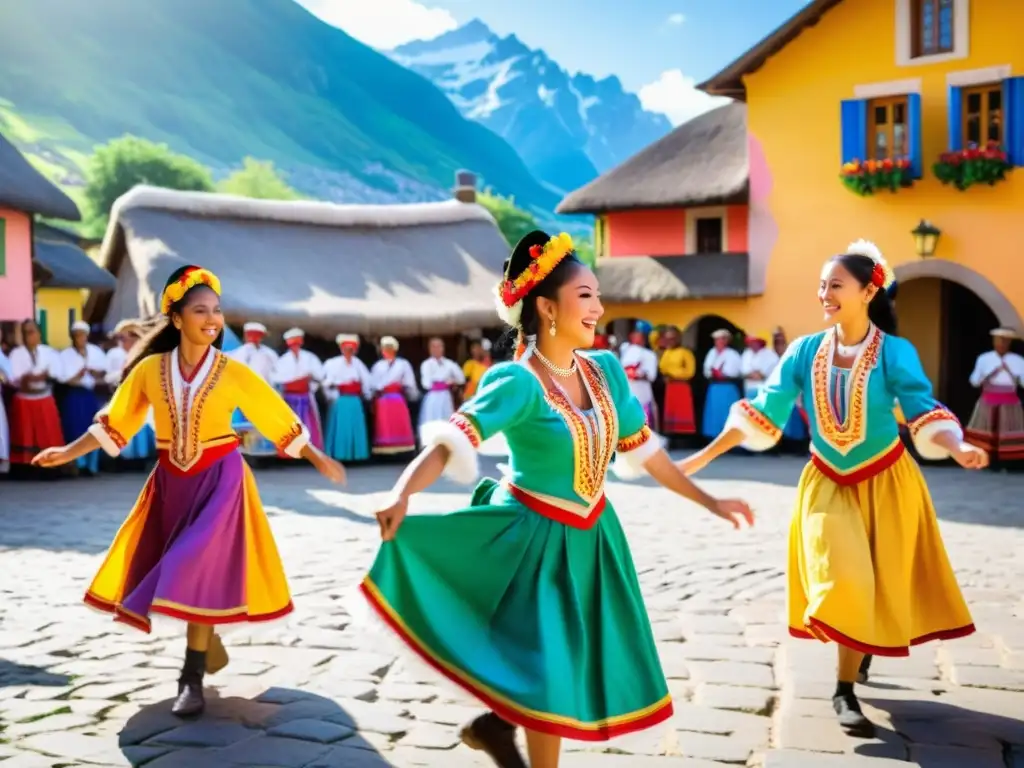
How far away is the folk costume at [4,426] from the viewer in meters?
14.5

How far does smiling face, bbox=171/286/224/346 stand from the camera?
529 cm

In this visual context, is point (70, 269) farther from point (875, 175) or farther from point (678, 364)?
point (875, 175)

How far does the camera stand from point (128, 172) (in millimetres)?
60906

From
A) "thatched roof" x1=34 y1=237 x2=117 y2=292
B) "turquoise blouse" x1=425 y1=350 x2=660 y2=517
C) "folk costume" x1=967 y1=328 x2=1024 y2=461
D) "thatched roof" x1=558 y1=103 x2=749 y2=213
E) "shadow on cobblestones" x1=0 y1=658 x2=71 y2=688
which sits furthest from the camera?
"thatched roof" x1=34 y1=237 x2=117 y2=292

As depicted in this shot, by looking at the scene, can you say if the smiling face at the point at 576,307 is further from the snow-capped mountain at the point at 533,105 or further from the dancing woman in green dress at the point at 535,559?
the snow-capped mountain at the point at 533,105

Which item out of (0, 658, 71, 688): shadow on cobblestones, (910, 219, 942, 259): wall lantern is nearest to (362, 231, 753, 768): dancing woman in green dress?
(0, 658, 71, 688): shadow on cobblestones

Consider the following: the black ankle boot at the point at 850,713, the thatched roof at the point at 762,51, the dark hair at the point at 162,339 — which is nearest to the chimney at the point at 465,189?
the thatched roof at the point at 762,51

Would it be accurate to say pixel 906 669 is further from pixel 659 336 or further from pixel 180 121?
pixel 180 121

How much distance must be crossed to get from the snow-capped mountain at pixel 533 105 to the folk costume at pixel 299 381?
521ft

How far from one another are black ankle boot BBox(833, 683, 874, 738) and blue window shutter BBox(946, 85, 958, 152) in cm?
1434

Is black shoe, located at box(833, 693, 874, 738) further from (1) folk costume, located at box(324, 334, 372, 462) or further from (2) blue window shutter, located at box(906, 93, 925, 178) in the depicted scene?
(2) blue window shutter, located at box(906, 93, 925, 178)

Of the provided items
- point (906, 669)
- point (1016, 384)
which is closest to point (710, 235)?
point (1016, 384)

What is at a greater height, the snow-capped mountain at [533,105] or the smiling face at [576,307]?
the snow-capped mountain at [533,105]

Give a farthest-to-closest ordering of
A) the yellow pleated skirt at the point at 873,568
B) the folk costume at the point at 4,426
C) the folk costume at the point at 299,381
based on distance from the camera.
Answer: the folk costume at the point at 299,381
the folk costume at the point at 4,426
the yellow pleated skirt at the point at 873,568
